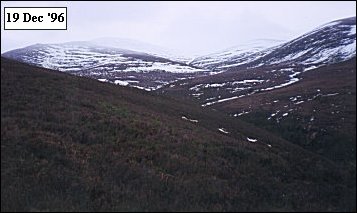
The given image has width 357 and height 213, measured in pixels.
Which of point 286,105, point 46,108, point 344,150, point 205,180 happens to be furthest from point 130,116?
point 286,105

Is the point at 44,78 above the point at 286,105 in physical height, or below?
above

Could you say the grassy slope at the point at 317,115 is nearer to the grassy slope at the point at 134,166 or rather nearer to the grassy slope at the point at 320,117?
the grassy slope at the point at 320,117

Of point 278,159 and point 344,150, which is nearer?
point 278,159

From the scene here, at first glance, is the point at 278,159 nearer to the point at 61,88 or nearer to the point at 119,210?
the point at 119,210

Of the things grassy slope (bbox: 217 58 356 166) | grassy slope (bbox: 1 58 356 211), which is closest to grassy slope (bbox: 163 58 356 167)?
grassy slope (bbox: 217 58 356 166)

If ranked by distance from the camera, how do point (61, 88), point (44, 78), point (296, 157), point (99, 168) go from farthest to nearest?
point (44, 78) < point (61, 88) < point (296, 157) < point (99, 168)

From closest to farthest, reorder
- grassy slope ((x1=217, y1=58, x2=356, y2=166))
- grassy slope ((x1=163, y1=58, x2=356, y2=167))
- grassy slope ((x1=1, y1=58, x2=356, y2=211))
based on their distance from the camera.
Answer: grassy slope ((x1=1, y1=58, x2=356, y2=211)) → grassy slope ((x1=217, y1=58, x2=356, y2=166)) → grassy slope ((x1=163, y1=58, x2=356, y2=167))

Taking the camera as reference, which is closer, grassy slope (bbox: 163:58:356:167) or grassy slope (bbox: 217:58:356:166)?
grassy slope (bbox: 217:58:356:166)

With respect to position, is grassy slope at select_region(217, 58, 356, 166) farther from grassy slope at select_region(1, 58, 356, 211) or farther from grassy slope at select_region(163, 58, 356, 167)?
grassy slope at select_region(1, 58, 356, 211)
